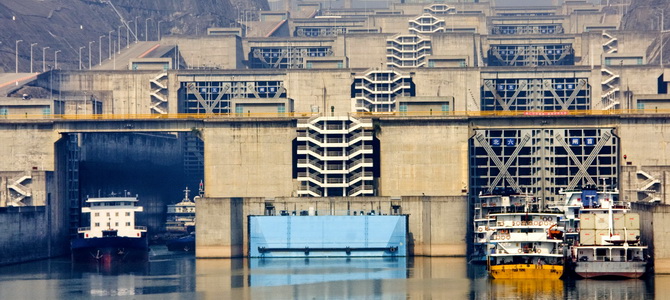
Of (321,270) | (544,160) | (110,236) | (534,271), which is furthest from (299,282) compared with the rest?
(544,160)

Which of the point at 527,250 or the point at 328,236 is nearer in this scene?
the point at 527,250

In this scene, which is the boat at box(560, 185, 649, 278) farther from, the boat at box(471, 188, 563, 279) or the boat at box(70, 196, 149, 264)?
the boat at box(70, 196, 149, 264)

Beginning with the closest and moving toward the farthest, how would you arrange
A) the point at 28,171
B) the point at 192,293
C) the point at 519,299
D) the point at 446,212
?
the point at 519,299 < the point at 192,293 < the point at 446,212 < the point at 28,171

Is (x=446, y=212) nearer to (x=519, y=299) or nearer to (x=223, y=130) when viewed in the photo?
(x=223, y=130)

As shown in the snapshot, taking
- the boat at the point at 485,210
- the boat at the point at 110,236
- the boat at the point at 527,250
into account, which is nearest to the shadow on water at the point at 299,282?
the boat at the point at 527,250

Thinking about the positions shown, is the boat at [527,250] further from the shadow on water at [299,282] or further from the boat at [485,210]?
the boat at [485,210]

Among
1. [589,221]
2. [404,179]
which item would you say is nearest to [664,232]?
[589,221]

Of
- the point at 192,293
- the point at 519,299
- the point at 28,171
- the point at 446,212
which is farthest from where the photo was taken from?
the point at 28,171

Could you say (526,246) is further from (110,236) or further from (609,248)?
(110,236)
